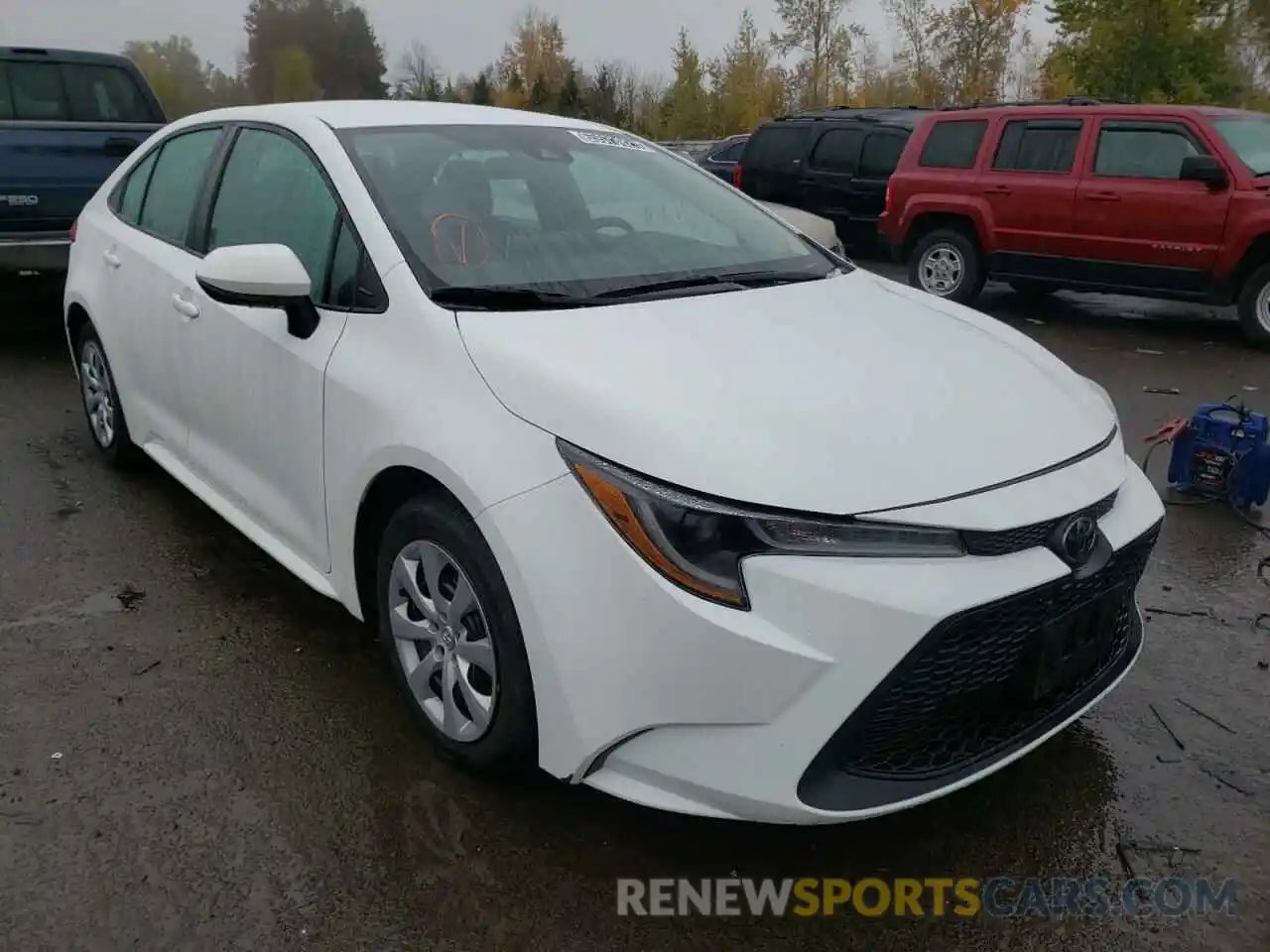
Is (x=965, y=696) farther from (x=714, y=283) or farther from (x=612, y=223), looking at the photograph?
(x=612, y=223)

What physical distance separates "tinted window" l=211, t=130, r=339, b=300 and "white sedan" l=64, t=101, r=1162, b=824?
2cm

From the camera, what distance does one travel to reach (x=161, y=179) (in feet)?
14.2

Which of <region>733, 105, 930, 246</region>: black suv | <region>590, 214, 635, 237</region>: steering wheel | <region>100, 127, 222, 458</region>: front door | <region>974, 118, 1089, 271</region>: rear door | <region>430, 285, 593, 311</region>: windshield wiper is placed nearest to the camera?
<region>430, 285, 593, 311</region>: windshield wiper

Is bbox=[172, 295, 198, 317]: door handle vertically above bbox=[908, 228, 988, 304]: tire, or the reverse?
bbox=[172, 295, 198, 317]: door handle

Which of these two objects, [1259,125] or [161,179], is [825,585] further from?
[1259,125]

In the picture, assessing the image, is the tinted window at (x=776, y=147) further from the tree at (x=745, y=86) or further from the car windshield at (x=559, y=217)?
the tree at (x=745, y=86)

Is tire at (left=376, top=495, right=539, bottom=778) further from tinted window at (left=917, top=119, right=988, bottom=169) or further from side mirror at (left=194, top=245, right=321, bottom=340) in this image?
tinted window at (left=917, top=119, right=988, bottom=169)

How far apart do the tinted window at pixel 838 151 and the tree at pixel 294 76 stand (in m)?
49.2

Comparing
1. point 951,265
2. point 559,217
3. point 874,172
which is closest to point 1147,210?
point 951,265

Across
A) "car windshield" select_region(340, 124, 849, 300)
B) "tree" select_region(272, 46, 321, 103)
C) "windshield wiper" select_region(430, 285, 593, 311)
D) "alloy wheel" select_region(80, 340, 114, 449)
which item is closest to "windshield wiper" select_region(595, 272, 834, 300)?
"car windshield" select_region(340, 124, 849, 300)

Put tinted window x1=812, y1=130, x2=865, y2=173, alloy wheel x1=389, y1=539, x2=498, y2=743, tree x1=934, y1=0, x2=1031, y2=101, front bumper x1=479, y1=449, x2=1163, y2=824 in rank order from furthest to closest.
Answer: tree x1=934, y1=0, x2=1031, y2=101
tinted window x1=812, y1=130, x2=865, y2=173
alloy wheel x1=389, y1=539, x2=498, y2=743
front bumper x1=479, y1=449, x2=1163, y2=824

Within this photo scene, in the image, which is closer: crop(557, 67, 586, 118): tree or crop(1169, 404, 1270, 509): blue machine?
crop(1169, 404, 1270, 509): blue machine

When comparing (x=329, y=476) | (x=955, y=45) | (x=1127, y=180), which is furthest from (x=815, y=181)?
(x=955, y=45)

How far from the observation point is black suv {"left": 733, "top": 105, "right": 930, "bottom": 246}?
12.3 meters
